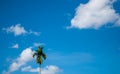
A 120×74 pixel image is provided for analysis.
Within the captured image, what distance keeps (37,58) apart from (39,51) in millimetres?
2866

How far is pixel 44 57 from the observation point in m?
93.8

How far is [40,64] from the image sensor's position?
92125 millimetres

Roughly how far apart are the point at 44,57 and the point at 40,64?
313cm

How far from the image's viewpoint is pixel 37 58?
305 ft

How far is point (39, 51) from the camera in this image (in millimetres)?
94375

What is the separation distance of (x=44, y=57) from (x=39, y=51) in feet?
9.42

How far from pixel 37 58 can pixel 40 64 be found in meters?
2.47
